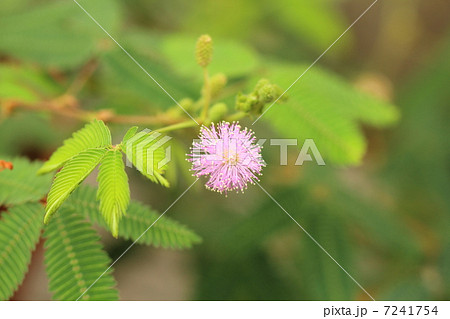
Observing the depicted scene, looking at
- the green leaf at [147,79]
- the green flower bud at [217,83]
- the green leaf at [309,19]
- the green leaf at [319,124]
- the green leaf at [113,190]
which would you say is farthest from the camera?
the green leaf at [309,19]

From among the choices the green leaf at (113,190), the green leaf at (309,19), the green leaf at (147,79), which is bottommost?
the green leaf at (113,190)

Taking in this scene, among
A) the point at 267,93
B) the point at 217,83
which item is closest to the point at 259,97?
the point at 267,93

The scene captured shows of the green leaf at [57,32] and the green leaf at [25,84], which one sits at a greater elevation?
the green leaf at [57,32]

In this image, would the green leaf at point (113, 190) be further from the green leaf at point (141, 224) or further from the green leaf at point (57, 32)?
the green leaf at point (57, 32)

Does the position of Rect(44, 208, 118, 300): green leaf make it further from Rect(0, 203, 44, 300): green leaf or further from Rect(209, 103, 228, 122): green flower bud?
Rect(209, 103, 228, 122): green flower bud

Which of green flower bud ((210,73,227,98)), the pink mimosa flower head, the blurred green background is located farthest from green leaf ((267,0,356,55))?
the pink mimosa flower head

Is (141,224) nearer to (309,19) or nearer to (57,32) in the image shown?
(57,32)

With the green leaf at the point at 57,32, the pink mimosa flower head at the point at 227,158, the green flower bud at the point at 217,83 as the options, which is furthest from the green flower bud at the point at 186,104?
the green leaf at the point at 57,32
